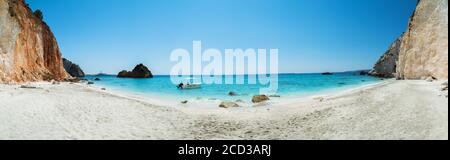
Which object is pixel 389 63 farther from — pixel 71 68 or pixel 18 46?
pixel 71 68

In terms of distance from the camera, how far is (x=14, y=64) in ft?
82.2

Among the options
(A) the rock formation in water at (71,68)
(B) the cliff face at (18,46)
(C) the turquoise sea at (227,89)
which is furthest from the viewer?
(A) the rock formation in water at (71,68)

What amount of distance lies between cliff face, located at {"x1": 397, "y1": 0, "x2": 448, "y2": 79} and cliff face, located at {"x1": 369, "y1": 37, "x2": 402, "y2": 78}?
4150 centimetres

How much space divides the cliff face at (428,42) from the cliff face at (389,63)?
4150cm

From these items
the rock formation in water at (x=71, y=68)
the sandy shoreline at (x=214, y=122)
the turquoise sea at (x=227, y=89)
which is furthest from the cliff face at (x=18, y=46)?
the rock formation in water at (x=71, y=68)

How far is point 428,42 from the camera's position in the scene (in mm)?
23703

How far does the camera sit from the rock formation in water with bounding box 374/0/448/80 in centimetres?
2192

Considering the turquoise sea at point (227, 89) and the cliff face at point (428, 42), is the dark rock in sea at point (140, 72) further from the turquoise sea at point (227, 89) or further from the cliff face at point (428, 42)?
the cliff face at point (428, 42)

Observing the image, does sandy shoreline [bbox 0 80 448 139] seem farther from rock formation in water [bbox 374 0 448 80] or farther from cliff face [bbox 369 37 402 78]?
cliff face [bbox 369 37 402 78]

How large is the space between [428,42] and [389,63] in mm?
54553

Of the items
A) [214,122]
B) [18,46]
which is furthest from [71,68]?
[214,122]

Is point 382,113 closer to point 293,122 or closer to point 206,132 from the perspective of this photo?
point 293,122

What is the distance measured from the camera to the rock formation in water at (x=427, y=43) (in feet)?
71.9

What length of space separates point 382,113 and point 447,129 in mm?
3358
